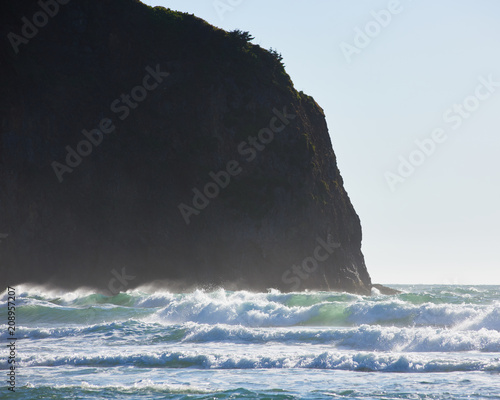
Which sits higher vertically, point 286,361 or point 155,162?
point 155,162

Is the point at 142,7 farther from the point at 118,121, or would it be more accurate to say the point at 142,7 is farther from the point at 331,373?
the point at 331,373

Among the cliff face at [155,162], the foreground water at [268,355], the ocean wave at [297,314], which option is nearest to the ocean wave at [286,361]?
the foreground water at [268,355]

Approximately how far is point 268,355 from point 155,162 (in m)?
33.3

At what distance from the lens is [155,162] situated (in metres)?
44.5

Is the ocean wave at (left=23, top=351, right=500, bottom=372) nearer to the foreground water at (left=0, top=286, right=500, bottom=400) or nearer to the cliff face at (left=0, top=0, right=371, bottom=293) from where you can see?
the foreground water at (left=0, top=286, right=500, bottom=400)

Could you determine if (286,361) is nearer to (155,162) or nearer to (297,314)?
(297,314)

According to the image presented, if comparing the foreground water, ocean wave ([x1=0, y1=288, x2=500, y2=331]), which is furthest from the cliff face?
the foreground water

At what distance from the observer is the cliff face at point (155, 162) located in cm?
4159

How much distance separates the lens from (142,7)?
50312mm

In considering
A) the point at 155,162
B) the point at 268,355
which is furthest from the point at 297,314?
the point at 155,162

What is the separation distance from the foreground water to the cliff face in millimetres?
20671

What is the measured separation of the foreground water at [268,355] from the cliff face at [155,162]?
20671mm

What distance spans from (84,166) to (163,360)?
110 feet

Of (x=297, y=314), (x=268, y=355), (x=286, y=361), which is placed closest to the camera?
(x=286, y=361)
